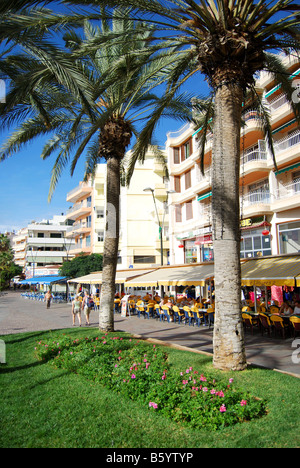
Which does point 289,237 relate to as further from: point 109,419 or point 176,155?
point 109,419

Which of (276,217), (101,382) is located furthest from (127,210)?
(101,382)

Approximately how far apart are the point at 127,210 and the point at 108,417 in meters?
43.0

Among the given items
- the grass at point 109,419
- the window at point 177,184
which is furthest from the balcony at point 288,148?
the grass at point 109,419

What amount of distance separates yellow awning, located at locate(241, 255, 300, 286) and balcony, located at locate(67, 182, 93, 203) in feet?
140

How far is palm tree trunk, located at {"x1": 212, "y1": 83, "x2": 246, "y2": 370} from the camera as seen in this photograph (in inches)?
284

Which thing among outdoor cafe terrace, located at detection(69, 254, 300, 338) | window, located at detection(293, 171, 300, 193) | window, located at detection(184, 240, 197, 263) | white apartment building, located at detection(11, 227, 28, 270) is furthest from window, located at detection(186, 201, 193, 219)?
white apartment building, located at detection(11, 227, 28, 270)

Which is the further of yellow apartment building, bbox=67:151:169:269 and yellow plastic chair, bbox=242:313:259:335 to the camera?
yellow apartment building, bbox=67:151:169:269

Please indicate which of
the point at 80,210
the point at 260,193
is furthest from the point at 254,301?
the point at 80,210

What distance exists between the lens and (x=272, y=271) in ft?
44.3

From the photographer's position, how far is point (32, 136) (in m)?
13.5

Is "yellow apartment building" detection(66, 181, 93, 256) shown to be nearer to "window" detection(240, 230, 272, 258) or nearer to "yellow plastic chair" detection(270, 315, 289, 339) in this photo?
"window" detection(240, 230, 272, 258)

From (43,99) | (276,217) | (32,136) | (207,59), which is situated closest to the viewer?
(207,59)

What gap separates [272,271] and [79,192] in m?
47.8
